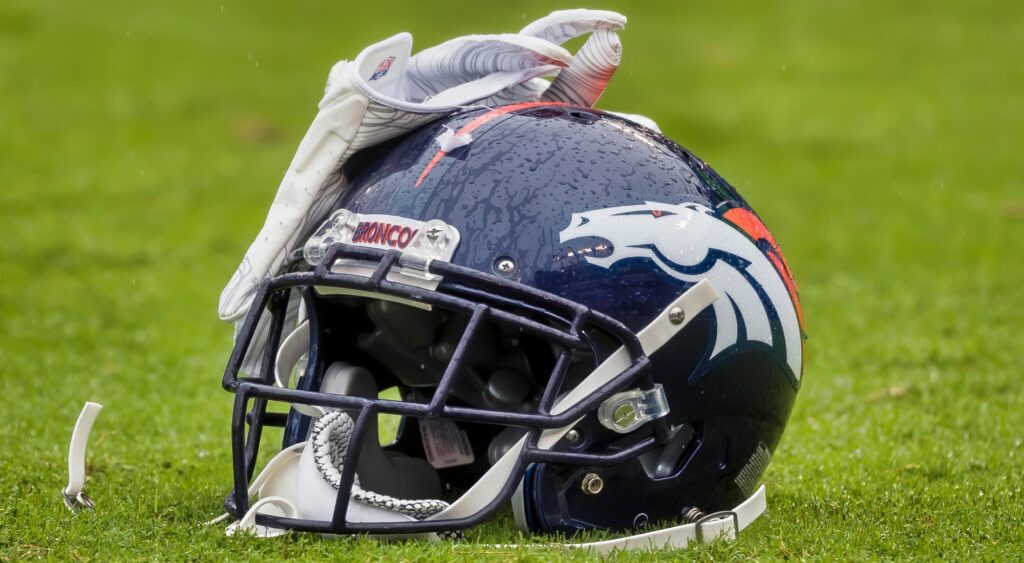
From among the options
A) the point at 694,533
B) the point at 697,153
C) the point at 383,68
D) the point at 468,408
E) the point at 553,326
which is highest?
the point at 383,68

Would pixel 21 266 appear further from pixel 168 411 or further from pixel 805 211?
pixel 805 211

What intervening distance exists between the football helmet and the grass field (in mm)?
170

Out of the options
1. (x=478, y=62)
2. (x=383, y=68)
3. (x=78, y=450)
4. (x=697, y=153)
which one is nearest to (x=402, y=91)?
(x=383, y=68)

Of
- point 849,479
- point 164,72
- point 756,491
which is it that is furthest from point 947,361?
point 164,72

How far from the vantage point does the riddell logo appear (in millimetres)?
3096

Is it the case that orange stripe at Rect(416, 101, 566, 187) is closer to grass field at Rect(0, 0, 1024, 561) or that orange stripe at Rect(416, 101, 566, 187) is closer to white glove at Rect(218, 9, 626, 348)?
white glove at Rect(218, 9, 626, 348)

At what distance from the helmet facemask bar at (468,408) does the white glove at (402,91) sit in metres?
0.28

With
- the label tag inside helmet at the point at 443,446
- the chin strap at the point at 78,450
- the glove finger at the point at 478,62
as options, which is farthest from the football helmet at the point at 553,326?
the chin strap at the point at 78,450

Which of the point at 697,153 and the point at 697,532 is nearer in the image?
the point at 697,532

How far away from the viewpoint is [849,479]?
4.26m

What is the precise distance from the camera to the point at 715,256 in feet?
10.5

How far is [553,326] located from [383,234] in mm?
475

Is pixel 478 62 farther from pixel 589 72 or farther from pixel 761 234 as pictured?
pixel 761 234

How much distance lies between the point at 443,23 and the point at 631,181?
13.7 m
